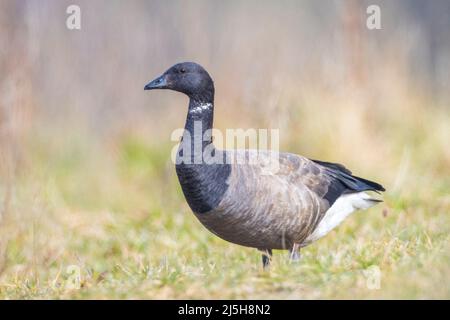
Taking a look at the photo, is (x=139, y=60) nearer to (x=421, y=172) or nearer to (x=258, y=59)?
(x=258, y=59)

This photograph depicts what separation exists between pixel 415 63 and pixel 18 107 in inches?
293

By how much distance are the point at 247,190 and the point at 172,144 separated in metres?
4.69

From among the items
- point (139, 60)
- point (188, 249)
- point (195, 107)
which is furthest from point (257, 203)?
point (139, 60)

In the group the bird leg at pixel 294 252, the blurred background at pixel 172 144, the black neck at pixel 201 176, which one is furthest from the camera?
the bird leg at pixel 294 252

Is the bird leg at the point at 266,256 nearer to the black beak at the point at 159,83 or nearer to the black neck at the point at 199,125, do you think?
the black neck at the point at 199,125

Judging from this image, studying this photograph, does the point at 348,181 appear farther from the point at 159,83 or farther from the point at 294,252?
the point at 159,83

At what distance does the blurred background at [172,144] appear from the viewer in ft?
17.4

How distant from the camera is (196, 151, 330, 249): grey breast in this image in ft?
18.5

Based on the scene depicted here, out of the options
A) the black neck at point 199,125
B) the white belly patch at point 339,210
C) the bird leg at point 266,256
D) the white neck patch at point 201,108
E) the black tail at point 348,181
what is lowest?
the bird leg at point 266,256

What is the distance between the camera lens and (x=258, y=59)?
10500mm

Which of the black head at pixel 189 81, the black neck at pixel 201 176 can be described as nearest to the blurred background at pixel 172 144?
the black neck at pixel 201 176

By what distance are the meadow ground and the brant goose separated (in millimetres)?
230

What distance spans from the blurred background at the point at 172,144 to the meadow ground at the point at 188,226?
0.07 ft

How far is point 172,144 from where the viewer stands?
33.8 feet
